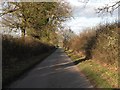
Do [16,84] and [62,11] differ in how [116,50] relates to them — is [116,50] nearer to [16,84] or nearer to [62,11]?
[16,84]

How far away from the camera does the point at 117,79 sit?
42.5 feet

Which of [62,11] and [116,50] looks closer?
[116,50]

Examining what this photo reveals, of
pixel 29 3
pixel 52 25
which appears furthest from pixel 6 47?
pixel 52 25

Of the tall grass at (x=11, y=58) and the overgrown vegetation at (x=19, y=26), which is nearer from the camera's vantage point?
the tall grass at (x=11, y=58)

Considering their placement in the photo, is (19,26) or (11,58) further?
(19,26)

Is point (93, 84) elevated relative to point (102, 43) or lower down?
lower down

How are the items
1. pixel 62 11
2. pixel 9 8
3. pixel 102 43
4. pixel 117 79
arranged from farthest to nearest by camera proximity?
pixel 62 11
pixel 9 8
pixel 102 43
pixel 117 79

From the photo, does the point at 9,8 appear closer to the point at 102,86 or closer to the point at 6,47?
the point at 6,47

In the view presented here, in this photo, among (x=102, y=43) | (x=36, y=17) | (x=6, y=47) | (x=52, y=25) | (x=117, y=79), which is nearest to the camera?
(x=117, y=79)

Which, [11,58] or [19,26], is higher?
[19,26]

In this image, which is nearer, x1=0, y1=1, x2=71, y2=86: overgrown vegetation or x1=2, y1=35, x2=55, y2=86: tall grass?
x1=2, y1=35, x2=55, y2=86: tall grass

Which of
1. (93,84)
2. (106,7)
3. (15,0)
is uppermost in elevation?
(15,0)

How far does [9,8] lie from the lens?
28.1 m

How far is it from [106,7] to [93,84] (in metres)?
5.40
